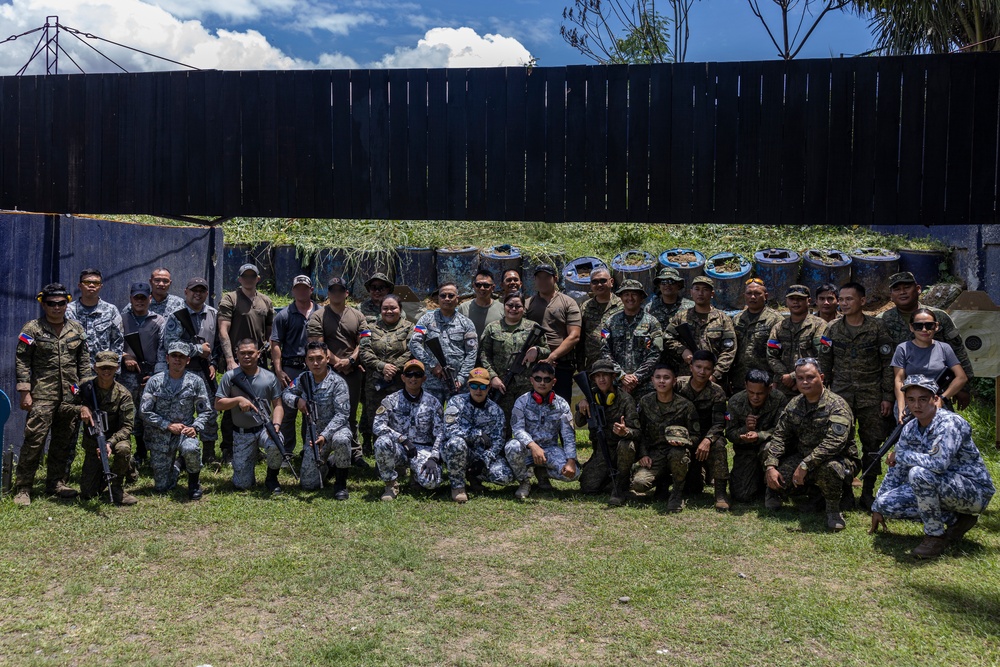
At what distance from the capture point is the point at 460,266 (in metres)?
12.9

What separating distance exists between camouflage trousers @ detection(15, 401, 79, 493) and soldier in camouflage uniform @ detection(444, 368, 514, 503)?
3.15 m

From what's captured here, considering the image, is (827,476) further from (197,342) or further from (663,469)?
(197,342)

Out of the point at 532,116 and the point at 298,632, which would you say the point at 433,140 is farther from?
the point at 298,632

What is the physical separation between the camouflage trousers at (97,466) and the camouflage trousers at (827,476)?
5.24 m

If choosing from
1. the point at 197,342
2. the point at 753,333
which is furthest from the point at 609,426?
the point at 197,342

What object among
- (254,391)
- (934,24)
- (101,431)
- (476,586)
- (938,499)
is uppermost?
(934,24)

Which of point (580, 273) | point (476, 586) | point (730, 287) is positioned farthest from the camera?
point (730, 287)

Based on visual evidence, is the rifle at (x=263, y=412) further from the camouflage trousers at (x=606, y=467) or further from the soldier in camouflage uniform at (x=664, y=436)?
the soldier in camouflage uniform at (x=664, y=436)

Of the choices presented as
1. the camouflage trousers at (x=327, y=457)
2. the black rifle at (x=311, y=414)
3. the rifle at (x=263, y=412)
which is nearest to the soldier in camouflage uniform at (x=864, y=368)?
the camouflage trousers at (x=327, y=457)

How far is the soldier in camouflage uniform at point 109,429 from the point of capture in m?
6.46

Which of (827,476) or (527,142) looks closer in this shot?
(827,476)

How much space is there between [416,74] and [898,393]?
17.1 ft

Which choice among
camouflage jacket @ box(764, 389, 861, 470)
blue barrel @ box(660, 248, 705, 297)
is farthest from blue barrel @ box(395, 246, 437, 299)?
camouflage jacket @ box(764, 389, 861, 470)

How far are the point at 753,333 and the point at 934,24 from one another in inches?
473
